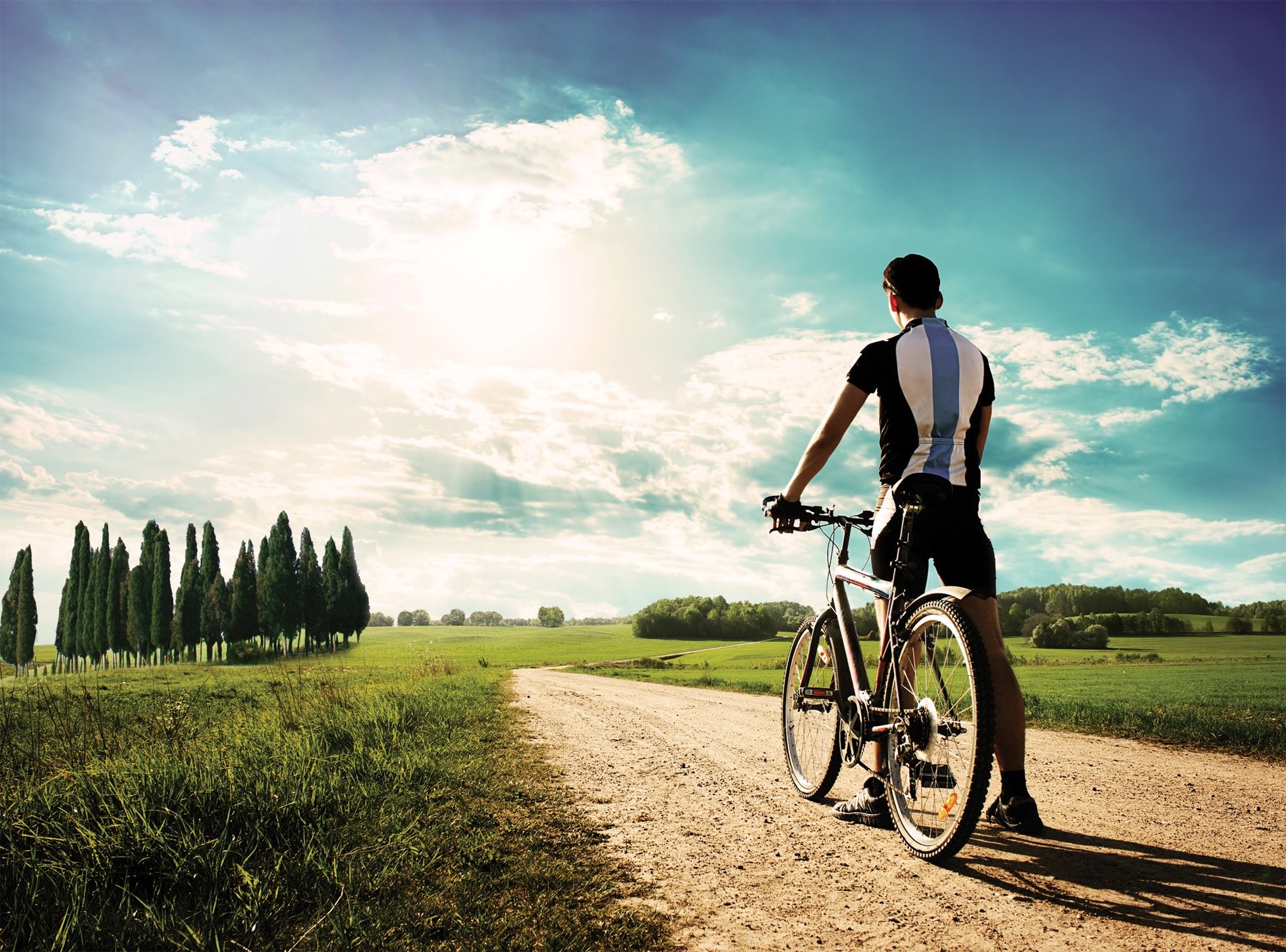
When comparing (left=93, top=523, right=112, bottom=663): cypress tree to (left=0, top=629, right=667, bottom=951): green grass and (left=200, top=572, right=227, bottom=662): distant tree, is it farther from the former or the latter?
(left=0, top=629, right=667, bottom=951): green grass

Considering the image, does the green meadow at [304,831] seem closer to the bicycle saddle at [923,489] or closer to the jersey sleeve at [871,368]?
the bicycle saddle at [923,489]

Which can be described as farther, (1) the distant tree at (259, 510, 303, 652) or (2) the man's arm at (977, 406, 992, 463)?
(1) the distant tree at (259, 510, 303, 652)

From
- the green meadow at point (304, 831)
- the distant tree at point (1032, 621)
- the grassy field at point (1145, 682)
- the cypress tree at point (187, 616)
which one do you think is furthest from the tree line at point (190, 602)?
the green meadow at point (304, 831)

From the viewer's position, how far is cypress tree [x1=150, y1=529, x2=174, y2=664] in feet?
227

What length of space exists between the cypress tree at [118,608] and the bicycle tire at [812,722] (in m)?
83.8

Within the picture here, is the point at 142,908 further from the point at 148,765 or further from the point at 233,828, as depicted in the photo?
the point at 148,765

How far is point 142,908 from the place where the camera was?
3.17 metres

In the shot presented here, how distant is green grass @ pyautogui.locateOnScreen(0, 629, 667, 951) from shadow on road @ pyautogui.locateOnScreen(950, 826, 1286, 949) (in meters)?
1.60

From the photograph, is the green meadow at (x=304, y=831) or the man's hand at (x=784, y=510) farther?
the man's hand at (x=784, y=510)

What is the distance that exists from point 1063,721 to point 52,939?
386 inches

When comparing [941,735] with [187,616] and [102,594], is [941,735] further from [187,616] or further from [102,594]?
[102,594]

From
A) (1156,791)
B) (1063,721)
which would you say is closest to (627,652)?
(1063,721)

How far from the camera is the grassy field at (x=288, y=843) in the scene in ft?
8.91

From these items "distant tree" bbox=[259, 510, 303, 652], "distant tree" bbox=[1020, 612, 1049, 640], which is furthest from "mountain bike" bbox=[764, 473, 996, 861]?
"distant tree" bbox=[259, 510, 303, 652]
